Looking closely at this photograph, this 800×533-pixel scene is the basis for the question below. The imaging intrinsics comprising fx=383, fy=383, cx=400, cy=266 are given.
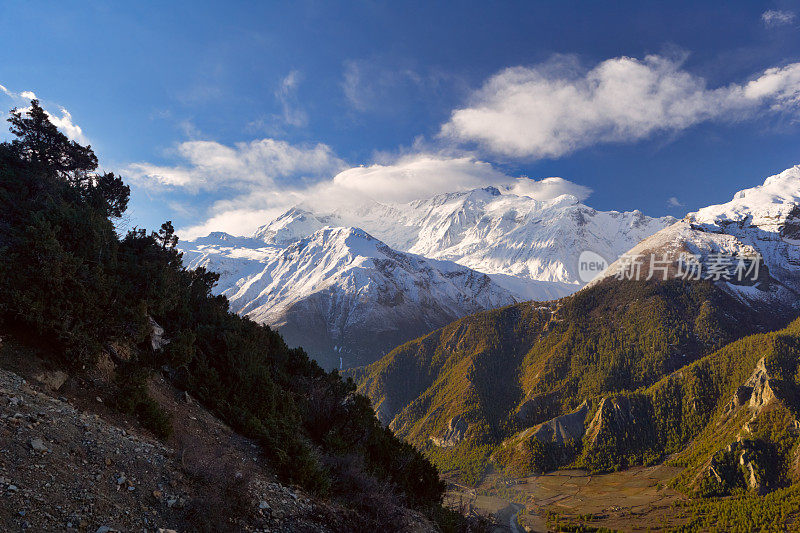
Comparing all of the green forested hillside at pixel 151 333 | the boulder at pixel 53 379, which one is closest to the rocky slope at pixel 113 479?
the boulder at pixel 53 379

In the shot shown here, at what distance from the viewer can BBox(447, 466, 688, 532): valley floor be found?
146 meters

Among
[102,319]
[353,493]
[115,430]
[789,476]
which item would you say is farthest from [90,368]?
[789,476]

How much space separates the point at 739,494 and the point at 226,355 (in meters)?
216

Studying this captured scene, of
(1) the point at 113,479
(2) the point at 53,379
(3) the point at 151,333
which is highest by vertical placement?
(3) the point at 151,333

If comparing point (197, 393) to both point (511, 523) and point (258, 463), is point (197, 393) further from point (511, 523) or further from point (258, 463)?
point (511, 523)

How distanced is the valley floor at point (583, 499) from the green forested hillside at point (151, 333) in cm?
11756

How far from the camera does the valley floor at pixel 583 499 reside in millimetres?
146250

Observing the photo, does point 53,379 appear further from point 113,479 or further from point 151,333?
point 151,333

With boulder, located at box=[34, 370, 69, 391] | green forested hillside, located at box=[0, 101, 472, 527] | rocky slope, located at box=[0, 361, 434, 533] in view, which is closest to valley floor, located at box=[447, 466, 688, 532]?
green forested hillside, located at box=[0, 101, 472, 527]

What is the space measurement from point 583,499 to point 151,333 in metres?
195

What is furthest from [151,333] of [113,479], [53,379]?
[113,479]

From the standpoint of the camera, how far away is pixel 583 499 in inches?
6526

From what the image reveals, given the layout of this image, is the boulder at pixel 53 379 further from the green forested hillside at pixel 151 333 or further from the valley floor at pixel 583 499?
the valley floor at pixel 583 499

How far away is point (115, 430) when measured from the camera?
52.7ft
